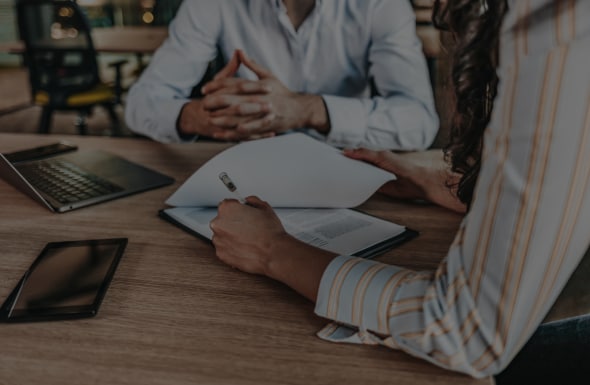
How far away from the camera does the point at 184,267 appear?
69cm

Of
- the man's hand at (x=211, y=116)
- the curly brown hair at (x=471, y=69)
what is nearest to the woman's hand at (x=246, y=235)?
the curly brown hair at (x=471, y=69)

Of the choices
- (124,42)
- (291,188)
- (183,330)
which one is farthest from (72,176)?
(124,42)

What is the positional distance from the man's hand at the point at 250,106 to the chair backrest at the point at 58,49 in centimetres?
263

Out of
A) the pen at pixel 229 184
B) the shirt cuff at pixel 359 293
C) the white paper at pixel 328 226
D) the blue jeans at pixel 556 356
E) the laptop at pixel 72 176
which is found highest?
the shirt cuff at pixel 359 293

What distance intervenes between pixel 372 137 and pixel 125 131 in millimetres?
3558

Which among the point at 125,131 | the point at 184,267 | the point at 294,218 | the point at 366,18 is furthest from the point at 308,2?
the point at 125,131

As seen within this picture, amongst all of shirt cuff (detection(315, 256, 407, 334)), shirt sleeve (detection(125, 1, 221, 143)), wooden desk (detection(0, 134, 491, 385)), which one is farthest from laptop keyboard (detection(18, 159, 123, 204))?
shirt cuff (detection(315, 256, 407, 334))

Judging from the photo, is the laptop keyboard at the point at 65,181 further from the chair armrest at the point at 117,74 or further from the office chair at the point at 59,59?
the chair armrest at the point at 117,74

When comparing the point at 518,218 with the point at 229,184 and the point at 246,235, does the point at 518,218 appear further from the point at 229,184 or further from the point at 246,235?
the point at 229,184

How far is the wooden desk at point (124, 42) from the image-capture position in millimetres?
3479

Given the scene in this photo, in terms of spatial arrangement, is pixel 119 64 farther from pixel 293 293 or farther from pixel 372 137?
pixel 293 293

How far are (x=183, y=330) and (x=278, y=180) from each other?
37 centimetres

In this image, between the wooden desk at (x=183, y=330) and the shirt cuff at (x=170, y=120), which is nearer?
the wooden desk at (x=183, y=330)

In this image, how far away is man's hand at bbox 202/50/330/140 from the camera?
1186 millimetres
